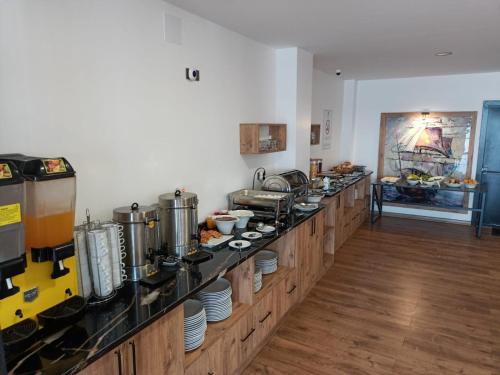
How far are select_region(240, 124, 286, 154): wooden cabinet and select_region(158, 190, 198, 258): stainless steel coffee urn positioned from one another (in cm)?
118

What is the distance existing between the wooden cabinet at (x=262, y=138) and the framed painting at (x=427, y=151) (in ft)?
10.4

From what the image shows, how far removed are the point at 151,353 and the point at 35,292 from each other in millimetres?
525

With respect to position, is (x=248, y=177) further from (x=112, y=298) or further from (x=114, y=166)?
(x=112, y=298)

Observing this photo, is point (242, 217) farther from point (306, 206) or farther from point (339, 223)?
point (339, 223)

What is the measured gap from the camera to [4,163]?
119cm

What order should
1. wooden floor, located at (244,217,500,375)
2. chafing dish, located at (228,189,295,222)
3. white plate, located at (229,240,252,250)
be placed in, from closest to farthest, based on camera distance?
white plate, located at (229,240,252,250) < wooden floor, located at (244,217,500,375) < chafing dish, located at (228,189,295,222)

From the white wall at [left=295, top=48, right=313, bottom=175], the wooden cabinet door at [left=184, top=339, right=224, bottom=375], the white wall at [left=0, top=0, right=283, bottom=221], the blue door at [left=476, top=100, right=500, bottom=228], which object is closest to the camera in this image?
the white wall at [left=0, top=0, right=283, bottom=221]

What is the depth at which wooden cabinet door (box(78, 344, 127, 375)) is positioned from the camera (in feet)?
4.19

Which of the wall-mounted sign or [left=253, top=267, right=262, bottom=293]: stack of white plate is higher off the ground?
the wall-mounted sign

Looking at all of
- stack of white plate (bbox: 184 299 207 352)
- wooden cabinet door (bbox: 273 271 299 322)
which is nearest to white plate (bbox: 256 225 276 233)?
wooden cabinet door (bbox: 273 271 299 322)

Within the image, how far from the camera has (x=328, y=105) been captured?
556 centimetres

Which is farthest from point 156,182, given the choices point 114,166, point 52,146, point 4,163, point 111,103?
point 4,163

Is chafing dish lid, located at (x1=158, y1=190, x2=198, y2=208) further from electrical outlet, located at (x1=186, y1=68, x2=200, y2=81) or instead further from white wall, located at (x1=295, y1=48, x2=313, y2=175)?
white wall, located at (x1=295, y1=48, x2=313, y2=175)

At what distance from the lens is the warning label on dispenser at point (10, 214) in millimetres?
1158
